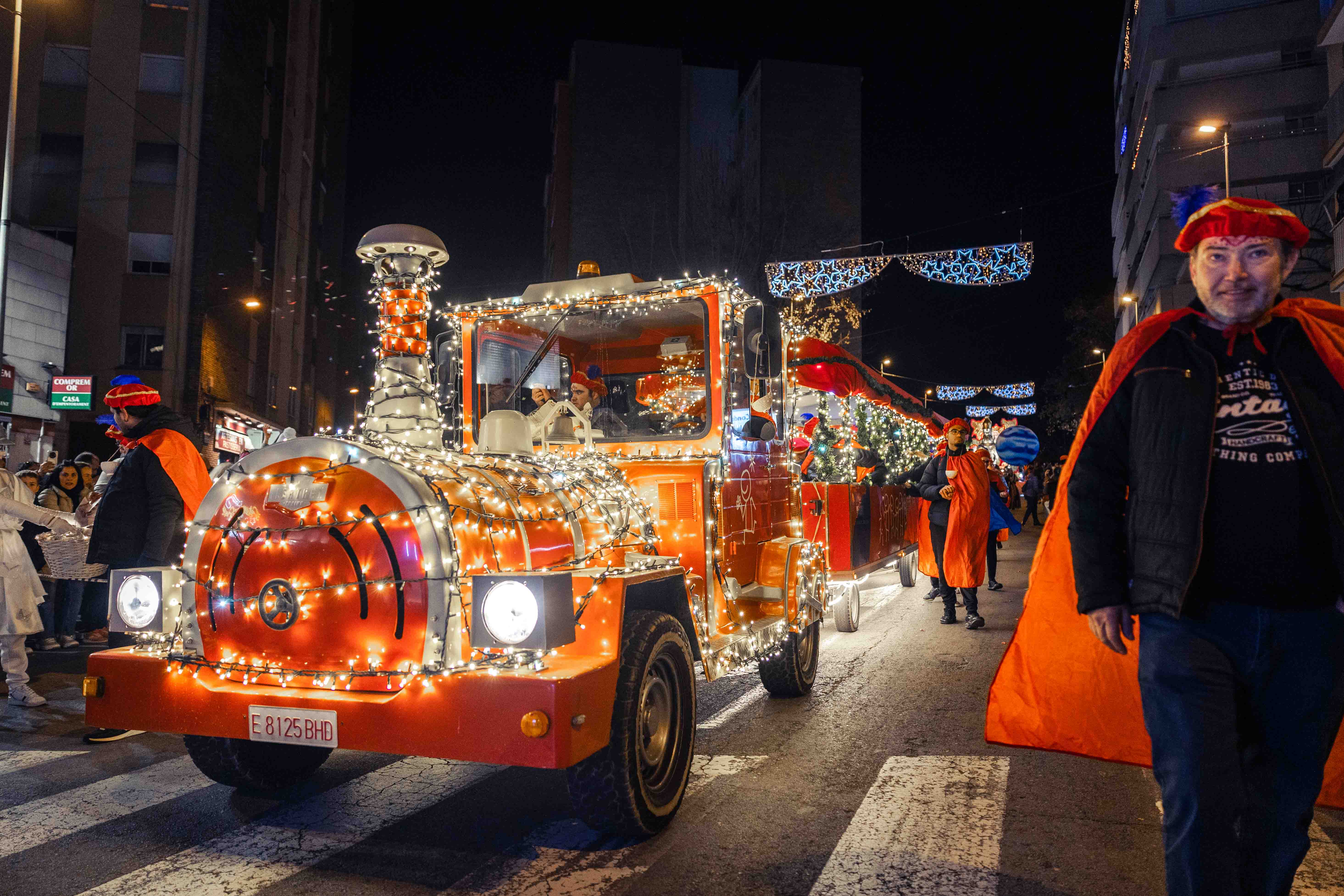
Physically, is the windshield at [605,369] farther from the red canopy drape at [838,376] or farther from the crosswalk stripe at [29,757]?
the red canopy drape at [838,376]

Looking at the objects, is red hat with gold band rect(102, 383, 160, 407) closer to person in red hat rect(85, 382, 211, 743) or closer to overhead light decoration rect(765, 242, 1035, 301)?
person in red hat rect(85, 382, 211, 743)

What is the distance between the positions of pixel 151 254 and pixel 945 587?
27.0m

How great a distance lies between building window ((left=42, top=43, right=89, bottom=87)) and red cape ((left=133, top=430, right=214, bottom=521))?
91.6 ft

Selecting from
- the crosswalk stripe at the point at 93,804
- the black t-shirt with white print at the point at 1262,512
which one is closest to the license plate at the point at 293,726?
the crosswalk stripe at the point at 93,804

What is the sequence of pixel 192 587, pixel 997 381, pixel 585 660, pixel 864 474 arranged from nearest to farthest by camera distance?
pixel 585 660 < pixel 192 587 < pixel 864 474 < pixel 997 381

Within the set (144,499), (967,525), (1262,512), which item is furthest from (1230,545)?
(967,525)

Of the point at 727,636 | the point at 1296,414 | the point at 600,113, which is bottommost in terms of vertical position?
the point at 727,636

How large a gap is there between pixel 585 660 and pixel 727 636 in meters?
1.56

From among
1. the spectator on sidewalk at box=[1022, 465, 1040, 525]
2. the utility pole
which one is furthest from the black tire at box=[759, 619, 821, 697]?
the spectator on sidewalk at box=[1022, 465, 1040, 525]

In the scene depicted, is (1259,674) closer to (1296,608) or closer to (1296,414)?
(1296,608)

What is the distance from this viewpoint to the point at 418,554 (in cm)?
339

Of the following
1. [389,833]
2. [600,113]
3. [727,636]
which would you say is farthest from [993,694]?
[600,113]

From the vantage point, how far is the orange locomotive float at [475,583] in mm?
3232

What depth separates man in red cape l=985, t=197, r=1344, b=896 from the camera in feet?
7.23
